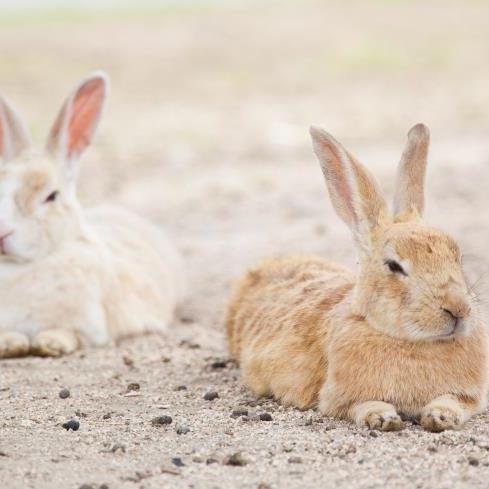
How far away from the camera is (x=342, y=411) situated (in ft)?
18.2

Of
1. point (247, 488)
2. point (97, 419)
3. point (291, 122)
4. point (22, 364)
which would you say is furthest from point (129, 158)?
point (247, 488)

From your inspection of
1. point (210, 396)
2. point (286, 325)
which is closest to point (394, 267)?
point (286, 325)

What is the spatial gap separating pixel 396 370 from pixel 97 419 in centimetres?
137

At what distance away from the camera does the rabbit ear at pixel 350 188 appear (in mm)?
5781

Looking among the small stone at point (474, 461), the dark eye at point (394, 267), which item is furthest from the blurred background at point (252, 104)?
the small stone at point (474, 461)

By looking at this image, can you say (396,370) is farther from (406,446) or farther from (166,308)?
(166,308)

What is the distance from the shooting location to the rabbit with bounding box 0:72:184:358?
7.58 metres

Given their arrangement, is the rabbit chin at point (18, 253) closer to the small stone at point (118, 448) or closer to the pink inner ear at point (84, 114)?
the pink inner ear at point (84, 114)

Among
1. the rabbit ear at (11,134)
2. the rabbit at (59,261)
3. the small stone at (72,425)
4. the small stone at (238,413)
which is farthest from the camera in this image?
the rabbit ear at (11,134)

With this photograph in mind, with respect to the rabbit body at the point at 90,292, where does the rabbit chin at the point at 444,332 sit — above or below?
above

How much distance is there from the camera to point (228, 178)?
42.2ft

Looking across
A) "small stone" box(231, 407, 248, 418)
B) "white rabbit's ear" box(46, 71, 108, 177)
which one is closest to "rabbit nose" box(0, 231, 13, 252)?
"white rabbit's ear" box(46, 71, 108, 177)

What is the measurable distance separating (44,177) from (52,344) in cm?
110

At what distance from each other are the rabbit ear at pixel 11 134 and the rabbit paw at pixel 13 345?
1229mm
